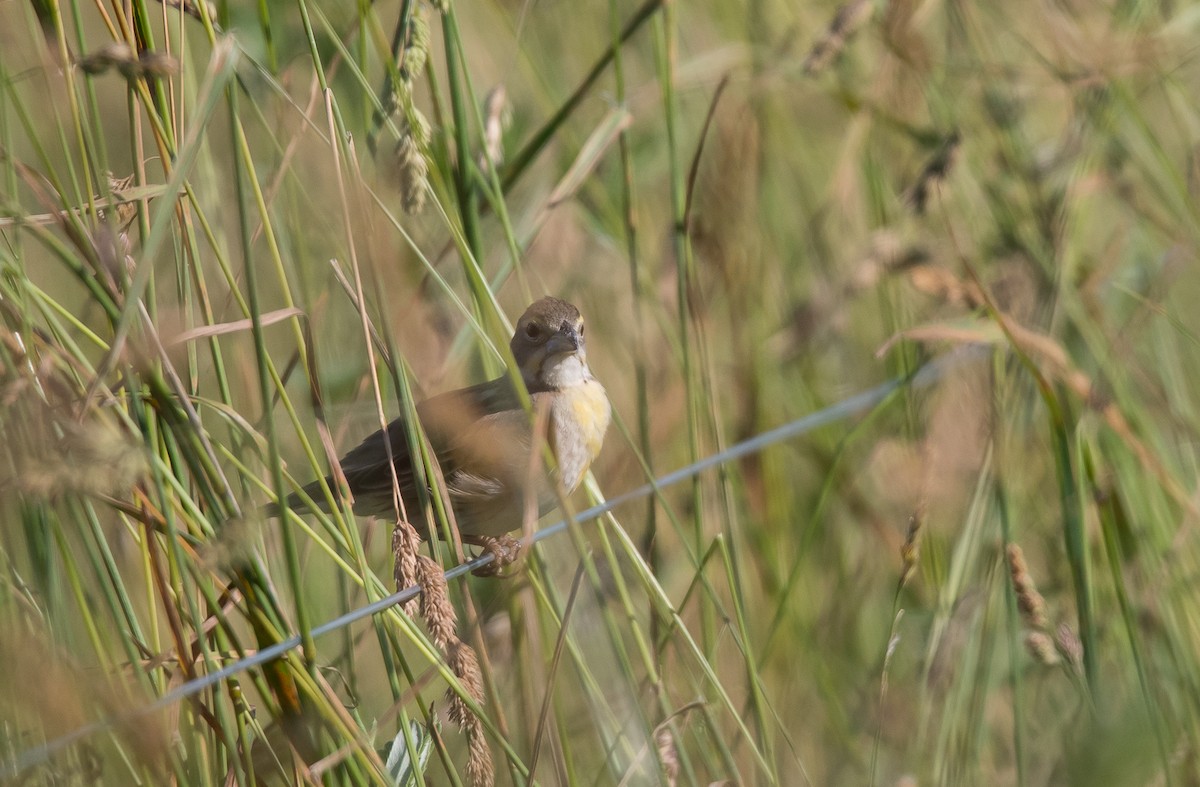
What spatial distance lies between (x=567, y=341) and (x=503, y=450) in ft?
1.51

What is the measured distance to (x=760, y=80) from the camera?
3.41 metres

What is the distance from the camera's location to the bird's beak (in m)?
3.08

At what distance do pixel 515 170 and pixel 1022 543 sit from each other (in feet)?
6.02

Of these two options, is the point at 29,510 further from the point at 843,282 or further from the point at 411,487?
the point at 843,282

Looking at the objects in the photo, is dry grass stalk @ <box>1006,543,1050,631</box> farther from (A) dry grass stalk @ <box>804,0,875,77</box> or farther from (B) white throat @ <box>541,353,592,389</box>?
(B) white throat @ <box>541,353,592,389</box>

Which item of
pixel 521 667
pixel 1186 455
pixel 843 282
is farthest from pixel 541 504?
pixel 1186 455

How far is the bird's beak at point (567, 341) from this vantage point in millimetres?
3080

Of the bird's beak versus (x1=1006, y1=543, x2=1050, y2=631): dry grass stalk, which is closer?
(x1=1006, y1=543, x2=1050, y2=631): dry grass stalk

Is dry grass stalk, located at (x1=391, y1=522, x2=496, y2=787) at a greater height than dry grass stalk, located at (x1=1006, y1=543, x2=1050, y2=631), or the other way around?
dry grass stalk, located at (x1=391, y1=522, x2=496, y2=787)

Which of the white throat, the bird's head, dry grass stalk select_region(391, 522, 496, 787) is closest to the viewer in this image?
dry grass stalk select_region(391, 522, 496, 787)

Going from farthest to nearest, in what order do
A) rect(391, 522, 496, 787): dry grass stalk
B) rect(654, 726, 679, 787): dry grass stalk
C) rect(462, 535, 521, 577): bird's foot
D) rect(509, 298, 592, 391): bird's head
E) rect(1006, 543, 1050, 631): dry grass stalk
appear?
rect(509, 298, 592, 391): bird's head, rect(462, 535, 521, 577): bird's foot, rect(1006, 543, 1050, 631): dry grass stalk, rect(654, 726, 679, 787): dry grass stalk, rect(391, 522, 496, 787): dry grass stalk

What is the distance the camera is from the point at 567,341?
309 centimetres

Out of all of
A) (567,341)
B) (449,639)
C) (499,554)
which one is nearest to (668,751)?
(449,639)

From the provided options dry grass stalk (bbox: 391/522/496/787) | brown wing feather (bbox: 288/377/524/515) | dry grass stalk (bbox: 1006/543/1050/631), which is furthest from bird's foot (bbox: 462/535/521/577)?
dry grass stalk (bbox: 1006/543/1050/631)
